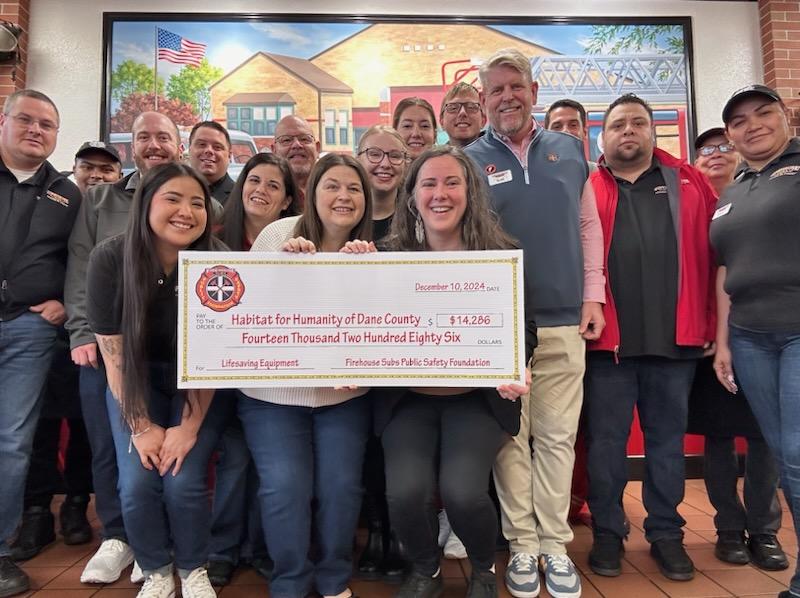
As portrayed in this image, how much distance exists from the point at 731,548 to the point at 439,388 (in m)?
1.47

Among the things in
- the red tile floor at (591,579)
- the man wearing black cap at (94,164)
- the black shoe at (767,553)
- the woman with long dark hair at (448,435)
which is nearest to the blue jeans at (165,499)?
the red tile floor at (591,579)

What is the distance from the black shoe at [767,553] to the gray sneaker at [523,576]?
99 centimetres

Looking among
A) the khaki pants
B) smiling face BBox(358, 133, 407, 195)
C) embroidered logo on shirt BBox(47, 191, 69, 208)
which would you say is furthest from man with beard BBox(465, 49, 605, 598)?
embroidered logo on shirt BBox(47, 191, 69, 208)

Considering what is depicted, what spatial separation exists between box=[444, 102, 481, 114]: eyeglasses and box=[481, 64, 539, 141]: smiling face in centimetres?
68

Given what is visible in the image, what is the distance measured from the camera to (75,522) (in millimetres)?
2449

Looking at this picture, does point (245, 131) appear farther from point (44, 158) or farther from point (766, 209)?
point (766, 209)

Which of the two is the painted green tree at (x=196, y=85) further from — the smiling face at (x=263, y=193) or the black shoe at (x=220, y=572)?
the black shoe at (x=220, y=572)

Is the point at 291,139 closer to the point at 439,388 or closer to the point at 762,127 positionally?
the point at 439,388

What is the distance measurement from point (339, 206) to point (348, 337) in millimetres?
505

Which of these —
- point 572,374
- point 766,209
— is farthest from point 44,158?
point 766,209

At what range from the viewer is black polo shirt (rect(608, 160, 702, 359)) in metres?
2.07

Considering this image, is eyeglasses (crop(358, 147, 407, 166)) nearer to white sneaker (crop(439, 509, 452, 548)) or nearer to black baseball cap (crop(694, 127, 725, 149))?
white sneaker (crop(439, 509, 452, 548))

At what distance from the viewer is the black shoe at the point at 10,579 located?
1.92m

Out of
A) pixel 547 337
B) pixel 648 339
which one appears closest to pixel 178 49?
pixel 547 337
